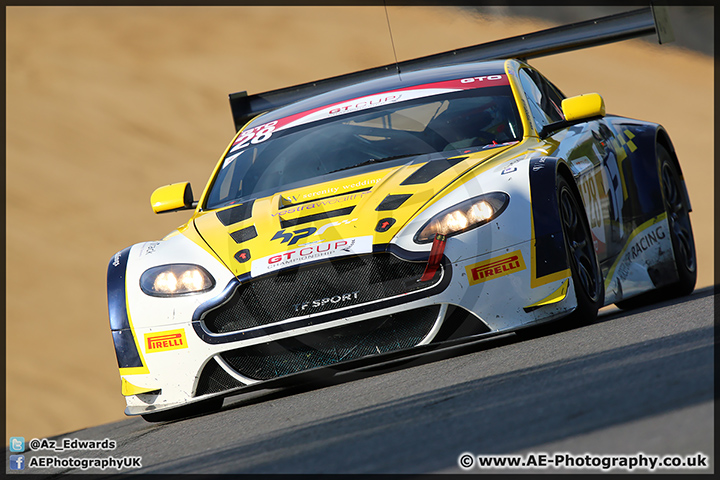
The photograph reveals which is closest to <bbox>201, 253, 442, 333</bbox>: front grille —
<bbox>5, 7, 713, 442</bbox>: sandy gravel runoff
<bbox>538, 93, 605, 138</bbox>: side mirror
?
<bbox>538, 93, 605, 138</bbox>: side mirror

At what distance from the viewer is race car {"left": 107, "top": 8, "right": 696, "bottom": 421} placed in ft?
14.6

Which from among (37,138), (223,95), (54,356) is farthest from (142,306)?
(223,95)

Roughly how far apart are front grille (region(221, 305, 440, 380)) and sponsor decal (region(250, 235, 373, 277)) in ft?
0.99

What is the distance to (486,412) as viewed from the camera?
3.20m

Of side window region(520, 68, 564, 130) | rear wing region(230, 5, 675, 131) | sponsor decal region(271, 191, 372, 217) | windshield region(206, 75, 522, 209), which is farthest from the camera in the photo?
rear wing region(230, 5, 675, 131)

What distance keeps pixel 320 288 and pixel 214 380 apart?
645 millimetres

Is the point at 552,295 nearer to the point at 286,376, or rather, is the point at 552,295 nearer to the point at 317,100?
the point at 286,376

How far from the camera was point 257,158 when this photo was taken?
6.07 meters

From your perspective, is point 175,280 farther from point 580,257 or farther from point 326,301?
point 580,257

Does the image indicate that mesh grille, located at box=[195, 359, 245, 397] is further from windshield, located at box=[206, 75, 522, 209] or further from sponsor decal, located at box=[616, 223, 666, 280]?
sponsor decal, located at box=[616, 223, 666, 280]

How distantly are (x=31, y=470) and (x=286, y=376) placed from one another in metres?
1.14

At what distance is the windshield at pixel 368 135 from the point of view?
557 cm

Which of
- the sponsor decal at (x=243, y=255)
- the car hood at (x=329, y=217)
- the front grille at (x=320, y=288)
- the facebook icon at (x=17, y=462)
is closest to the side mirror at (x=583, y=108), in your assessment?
the car hood at (x=329, y=217)

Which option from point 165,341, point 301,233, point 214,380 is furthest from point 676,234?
point 165,341
